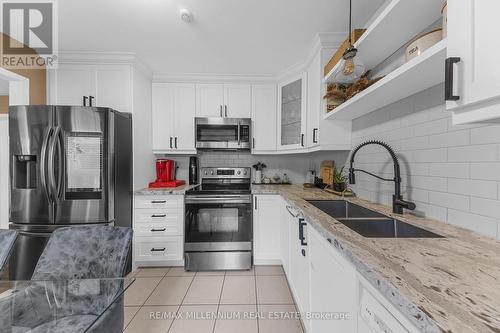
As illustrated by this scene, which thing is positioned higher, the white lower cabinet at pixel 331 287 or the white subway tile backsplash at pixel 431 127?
the white subway tile backsplash at pixel 431 127

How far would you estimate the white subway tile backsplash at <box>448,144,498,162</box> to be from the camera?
36.5 inches

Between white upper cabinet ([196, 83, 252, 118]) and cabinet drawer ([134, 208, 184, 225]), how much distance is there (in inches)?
51.1

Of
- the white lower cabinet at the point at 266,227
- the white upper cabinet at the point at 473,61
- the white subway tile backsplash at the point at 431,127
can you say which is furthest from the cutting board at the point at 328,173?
the white upper cabinet at the point at 473,61

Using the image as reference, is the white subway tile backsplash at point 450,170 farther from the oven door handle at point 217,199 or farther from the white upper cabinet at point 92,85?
the white upper cabinet at point 92,85

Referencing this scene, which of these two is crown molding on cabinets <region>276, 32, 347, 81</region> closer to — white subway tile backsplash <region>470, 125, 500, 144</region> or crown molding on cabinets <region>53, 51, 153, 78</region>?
white subway tile backsplash <region>470, 125, 500, 144</region>

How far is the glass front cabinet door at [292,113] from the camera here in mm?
2498

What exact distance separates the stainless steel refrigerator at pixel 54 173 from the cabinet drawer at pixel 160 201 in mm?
386

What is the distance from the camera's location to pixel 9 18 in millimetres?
1763

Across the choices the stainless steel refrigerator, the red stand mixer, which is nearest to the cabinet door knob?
the stainless steel refrigerator

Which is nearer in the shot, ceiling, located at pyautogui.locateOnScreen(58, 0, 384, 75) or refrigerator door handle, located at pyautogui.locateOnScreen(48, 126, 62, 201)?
ceiling, located at pyautogui.locateOnScreen(58, 0, 384, 75)

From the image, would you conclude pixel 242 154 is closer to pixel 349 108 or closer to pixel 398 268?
pixel 349 108

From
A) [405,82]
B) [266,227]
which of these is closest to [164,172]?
[266,227]

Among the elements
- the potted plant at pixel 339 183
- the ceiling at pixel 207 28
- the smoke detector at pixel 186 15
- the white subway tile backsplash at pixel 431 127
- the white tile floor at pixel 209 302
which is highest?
the ceiling at pixel 207 28

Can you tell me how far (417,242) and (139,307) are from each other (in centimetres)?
211
